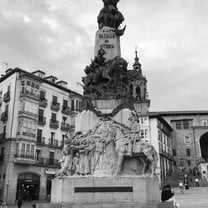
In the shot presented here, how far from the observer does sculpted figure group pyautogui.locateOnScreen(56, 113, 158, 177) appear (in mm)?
12039

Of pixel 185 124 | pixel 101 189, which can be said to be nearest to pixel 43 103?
pixel 101 189

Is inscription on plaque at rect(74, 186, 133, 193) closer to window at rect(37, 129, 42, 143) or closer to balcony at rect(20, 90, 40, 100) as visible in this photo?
balcony at rect(20, 90, 40, 100)

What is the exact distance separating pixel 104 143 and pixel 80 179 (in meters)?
1.87

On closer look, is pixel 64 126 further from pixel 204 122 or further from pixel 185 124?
pixel 204 122

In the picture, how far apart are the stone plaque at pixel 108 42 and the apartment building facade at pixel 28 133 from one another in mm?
21339

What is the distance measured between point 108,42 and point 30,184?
30.3 m

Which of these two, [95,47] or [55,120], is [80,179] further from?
[55,120]

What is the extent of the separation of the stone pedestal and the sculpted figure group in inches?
18.4

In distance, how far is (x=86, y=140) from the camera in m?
12.9

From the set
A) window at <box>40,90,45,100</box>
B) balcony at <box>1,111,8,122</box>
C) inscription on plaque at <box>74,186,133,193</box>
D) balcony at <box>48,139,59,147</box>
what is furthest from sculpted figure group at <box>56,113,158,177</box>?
window at <box>40,90,45,100</box>

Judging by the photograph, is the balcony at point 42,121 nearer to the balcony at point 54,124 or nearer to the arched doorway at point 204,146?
the balcony at point 54,124

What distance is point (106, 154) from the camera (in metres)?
12.5

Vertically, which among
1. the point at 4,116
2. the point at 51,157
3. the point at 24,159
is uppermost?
the point at 4,116

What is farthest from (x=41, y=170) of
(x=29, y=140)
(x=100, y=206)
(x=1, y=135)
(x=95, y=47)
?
(x=100, y=206)
